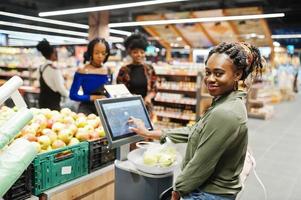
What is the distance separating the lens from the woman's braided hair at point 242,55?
1419 mm

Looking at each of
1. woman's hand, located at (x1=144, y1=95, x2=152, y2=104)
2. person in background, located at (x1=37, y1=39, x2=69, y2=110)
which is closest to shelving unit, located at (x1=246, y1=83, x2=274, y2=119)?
woman's hand, located at (x1=144, y1=95, x2=152, y2=104)

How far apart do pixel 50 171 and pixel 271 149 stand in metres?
4.86

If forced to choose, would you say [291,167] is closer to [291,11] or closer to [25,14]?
[291,11]

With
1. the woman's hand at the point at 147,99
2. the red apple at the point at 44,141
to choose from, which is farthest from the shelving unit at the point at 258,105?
the red apple at the point at 44,141

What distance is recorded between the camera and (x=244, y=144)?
142 cm

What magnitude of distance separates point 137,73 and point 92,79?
1.84 ft

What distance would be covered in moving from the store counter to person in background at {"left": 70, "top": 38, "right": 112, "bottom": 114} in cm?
121

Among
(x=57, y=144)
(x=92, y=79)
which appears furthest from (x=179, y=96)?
(x=57, y=144)

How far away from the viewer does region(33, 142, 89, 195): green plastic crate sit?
5.37 ft

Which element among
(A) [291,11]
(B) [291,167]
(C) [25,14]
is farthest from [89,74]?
(C) [25,14]

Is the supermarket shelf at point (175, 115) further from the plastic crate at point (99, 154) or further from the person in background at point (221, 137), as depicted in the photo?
the person in background at point (221, 137)

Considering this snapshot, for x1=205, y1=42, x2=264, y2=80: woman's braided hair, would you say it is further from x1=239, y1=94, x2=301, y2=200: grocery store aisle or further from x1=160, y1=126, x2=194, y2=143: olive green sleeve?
x1=239, y1=94, x2=301, y2=200: grocery store aisle

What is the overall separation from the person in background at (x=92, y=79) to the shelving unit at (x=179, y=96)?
3.83 m

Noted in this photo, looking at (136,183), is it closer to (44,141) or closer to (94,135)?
(94,135)
